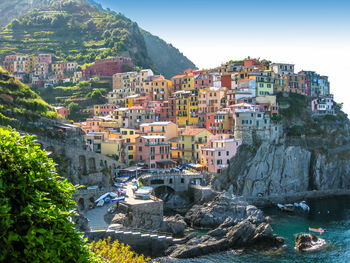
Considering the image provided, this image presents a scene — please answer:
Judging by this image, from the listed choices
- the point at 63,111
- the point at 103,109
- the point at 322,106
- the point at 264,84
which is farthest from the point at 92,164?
the point at 322,106

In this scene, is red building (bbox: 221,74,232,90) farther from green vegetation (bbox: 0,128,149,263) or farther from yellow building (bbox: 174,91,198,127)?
green vegetation (bbox: 0,128,149,263)

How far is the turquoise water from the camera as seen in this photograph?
43.7 m

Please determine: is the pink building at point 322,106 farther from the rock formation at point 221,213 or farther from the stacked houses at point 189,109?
the rock formation at point 221,213

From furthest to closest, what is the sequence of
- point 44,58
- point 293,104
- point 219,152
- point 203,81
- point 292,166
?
point 44,58 → point 203,81 → point 293,104 → point 292,166 → point 219,152

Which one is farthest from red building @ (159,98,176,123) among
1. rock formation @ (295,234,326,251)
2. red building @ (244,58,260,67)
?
rock formation @ (295,234,326,251)

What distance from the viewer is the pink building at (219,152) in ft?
234

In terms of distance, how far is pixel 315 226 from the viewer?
5672 cm

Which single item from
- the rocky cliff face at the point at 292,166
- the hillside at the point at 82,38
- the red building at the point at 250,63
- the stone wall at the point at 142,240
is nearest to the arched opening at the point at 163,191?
the rocky cliff face at the point at 292,166

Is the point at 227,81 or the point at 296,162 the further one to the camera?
the point at 227,81

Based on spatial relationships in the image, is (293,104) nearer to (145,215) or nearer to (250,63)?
(250,63)

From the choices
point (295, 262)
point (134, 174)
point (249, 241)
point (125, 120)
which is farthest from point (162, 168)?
point (295, 262)

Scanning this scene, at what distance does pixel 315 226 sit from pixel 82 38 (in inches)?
4690

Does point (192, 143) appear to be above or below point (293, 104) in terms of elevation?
below

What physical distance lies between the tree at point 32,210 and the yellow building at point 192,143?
6282 centimetres
